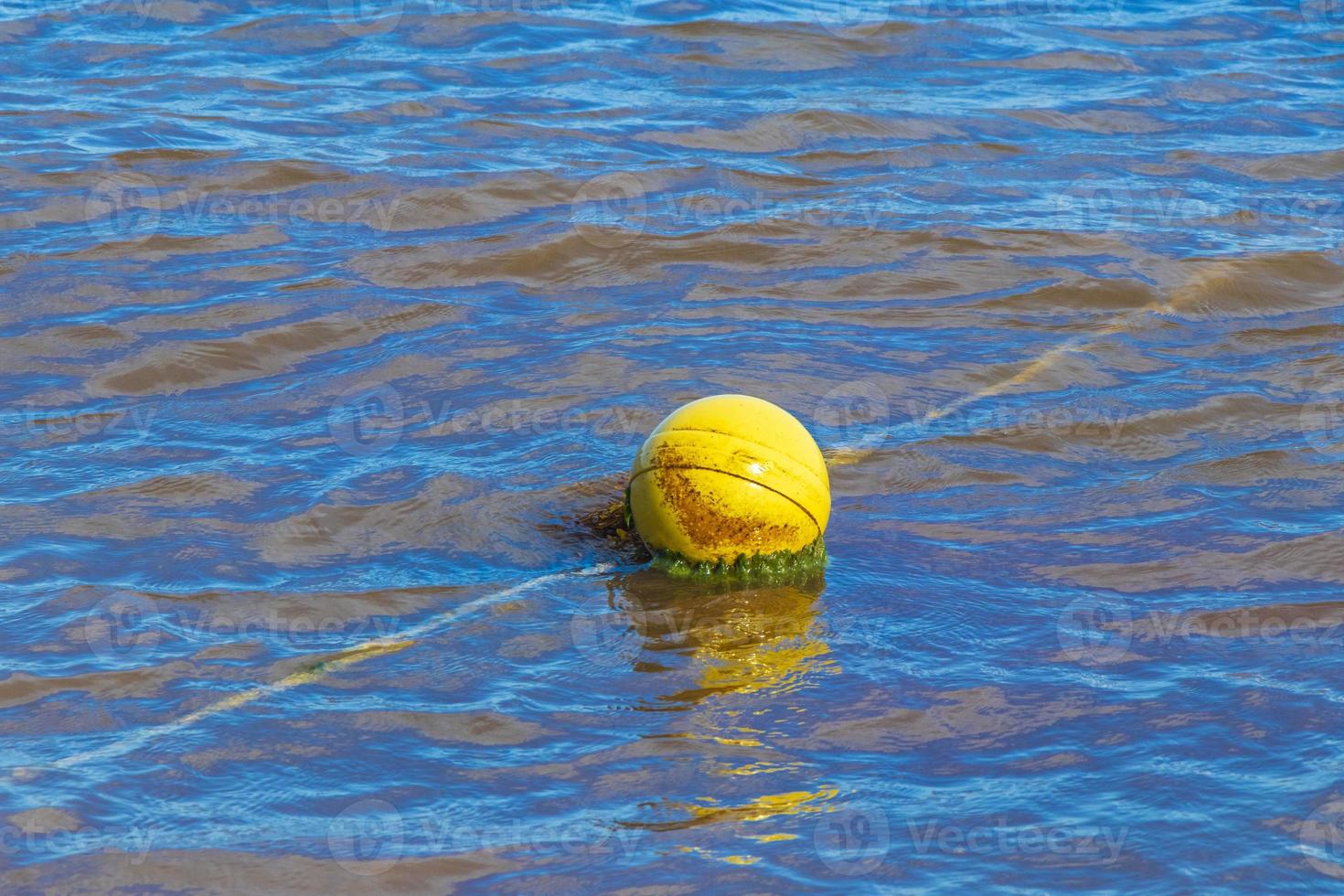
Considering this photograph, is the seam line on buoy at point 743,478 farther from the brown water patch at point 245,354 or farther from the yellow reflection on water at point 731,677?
the brown water patch at point 245,354

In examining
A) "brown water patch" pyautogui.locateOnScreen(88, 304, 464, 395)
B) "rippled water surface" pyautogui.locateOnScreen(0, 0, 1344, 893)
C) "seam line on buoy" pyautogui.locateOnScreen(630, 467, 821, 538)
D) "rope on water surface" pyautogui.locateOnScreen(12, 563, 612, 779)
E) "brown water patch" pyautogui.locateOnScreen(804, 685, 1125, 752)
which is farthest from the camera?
"brown water patch" pyautogui.locateOnScreen(88, 304, 464, 395)

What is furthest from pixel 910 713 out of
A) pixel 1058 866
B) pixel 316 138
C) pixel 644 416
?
pixel 316 138

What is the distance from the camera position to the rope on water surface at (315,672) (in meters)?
5.64

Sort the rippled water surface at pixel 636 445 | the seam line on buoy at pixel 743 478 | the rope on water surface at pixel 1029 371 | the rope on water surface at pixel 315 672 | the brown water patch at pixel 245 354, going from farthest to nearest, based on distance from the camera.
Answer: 1. the brown water patch at pixel 245 354
2. the rope on water surface at pixel 1029 371
3. the seam line on buoy at pixel 743 478
4. the rope on water surface at pixel 315 672
5. the rippled water surface at pixel 636 445

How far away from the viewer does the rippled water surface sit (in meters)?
5.34

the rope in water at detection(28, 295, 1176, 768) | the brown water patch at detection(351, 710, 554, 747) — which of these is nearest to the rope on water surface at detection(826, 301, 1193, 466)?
the rope in water at detection(28, 295, 1176, 768)

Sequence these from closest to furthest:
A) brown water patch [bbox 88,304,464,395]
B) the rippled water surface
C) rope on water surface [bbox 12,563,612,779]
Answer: the rippled water surface < rope on water surface [bbox 12,563,612,779] < brown water patch [bbox 88,304,464,395]

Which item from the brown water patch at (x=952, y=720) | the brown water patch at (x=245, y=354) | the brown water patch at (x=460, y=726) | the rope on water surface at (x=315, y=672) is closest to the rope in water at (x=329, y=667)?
the rope on water surface at (x=315, y=672)

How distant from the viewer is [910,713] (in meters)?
5.98

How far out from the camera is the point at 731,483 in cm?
671

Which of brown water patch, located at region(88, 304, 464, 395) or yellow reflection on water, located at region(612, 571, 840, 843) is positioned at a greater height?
brown water patch, located at region(88, 304, 464, 395)

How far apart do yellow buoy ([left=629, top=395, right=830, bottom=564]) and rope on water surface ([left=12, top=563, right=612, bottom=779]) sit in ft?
1.79

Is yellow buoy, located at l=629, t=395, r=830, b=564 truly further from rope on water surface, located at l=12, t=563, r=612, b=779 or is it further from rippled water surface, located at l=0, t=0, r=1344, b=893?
rope on water surface, located at l=12, t=563, r=612, b=779

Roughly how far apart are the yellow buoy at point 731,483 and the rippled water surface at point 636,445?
0.85ft
